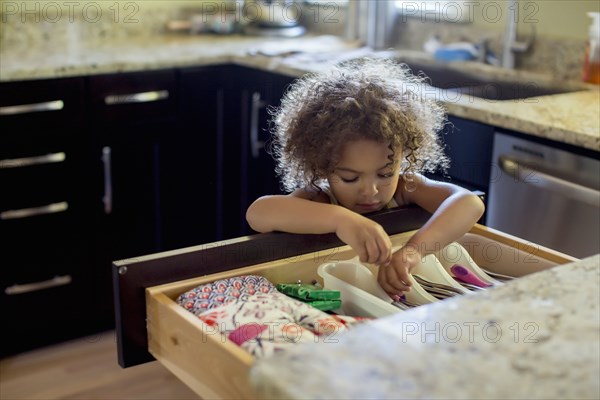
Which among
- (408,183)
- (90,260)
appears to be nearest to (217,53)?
(90,260)

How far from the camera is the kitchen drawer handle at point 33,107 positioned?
2.52 m

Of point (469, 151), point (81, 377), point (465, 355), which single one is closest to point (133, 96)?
point (81, 377)

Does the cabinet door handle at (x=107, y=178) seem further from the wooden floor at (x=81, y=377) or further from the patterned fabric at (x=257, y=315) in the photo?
the patterned fabric at (x=257, y=315)

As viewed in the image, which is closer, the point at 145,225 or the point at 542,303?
the point at 542,303

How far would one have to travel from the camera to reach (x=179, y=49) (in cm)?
310

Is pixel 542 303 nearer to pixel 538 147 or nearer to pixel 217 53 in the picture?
pixel 538 147

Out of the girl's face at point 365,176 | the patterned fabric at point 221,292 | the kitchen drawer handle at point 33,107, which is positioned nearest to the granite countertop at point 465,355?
the patterned fabric at point 221,292

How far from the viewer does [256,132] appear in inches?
118

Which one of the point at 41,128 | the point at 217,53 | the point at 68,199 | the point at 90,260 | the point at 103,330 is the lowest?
the point at 103,330

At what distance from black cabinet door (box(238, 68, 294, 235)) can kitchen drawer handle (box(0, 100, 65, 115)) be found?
67 centimetres

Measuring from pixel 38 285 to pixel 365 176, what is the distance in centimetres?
158

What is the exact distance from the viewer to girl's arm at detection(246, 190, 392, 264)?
50.7 inches

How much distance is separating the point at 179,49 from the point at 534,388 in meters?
2.64

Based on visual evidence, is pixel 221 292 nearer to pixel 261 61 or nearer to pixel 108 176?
pixel 108 176
